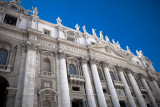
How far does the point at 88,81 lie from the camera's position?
20094 millimetres

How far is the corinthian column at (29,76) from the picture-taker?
→ 13.7 meters

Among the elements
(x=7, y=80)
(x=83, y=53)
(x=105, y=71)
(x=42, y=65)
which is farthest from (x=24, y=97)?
(x=105, y=71)

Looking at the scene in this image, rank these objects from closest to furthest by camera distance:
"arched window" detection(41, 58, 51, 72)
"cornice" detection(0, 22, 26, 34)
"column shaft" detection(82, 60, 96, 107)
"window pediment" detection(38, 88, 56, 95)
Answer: "window pediment" detection(38, 88, 56, 95)
"cornice" detection(0, 22, 26, 34)
"column shaft" detection(82, 60, 96, 107)
"arched window" detection(41, 58, 51, 72)

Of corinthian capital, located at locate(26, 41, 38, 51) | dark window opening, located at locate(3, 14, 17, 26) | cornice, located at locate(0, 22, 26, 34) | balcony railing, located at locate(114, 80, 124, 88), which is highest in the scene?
dark window opening, located at locate(3, 14, 17, 26)

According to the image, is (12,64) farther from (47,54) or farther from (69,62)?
(69,62)

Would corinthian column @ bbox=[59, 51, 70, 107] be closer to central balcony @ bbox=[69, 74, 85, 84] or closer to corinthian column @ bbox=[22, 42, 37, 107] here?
central balcony @ bbox=[69, 74, 85, 84]

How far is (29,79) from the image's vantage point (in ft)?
49.3

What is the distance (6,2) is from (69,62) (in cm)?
1469

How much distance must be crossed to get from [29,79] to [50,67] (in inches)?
171

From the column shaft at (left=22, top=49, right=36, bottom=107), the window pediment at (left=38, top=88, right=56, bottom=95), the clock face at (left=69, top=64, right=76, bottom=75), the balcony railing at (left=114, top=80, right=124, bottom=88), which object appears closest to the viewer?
the column shaft at (left=22, top=49, right=36, bottom=107)


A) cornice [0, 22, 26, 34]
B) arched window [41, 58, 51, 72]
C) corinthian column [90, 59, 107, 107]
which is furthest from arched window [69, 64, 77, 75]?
cornice [0, 22, 26, 34]

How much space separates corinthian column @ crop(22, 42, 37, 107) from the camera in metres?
13.7

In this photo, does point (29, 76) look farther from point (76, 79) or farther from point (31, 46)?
point (76, 79)

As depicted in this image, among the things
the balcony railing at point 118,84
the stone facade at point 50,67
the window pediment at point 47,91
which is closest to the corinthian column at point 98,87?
Result: the stone facade at point 50,67
